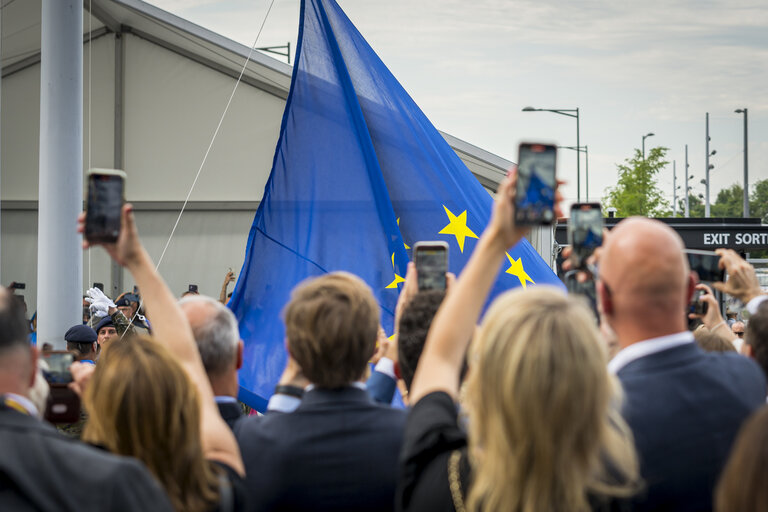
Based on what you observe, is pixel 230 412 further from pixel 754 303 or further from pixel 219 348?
pixel 754 303

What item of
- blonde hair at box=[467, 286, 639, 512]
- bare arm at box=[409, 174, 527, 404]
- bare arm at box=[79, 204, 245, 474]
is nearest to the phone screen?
bare arm at box=[79, 204, 245, 474]

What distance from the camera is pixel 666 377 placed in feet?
7.02

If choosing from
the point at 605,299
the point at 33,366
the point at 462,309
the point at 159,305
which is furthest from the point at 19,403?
the point at 605,299

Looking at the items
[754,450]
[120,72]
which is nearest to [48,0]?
[754,450]

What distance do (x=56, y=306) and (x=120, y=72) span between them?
30.6ft

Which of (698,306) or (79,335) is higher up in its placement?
(698,306)

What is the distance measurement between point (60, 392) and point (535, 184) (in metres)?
1.47

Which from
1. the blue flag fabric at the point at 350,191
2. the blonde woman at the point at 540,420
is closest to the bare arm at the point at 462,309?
the blonde woman at the point at 540,420

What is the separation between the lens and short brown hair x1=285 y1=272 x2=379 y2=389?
2480mm

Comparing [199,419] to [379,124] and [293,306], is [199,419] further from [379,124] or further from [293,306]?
[379,124]

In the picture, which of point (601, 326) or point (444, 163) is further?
point (444, 163)

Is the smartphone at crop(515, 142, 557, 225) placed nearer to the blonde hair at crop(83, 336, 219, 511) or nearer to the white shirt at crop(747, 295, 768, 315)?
the blonde hair at crop(83, 336, 219, 511)

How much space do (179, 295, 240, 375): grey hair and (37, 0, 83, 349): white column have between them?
3124mm

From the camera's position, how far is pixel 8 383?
6.39ft
